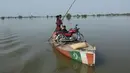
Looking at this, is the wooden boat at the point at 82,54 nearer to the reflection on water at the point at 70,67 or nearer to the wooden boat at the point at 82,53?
the wooden boat at the point at 82,53

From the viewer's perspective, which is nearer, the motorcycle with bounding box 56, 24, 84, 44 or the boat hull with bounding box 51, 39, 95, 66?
the boat hull with bounding box 51, 39, 95, 66

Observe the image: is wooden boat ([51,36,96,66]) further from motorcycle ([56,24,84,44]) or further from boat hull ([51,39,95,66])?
motorcycle ([56,24,84,44])

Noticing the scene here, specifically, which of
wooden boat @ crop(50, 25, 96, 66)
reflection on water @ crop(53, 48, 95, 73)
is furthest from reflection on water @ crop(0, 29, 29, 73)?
wooden boat @ crop(50, 25, 96, 66)

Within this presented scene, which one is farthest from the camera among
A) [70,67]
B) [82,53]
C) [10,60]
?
[10,60]

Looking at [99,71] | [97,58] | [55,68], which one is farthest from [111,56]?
[55,68]

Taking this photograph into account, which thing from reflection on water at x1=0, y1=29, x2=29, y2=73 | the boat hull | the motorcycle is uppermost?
the motorcycle

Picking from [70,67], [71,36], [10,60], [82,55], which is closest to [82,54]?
[82,55]

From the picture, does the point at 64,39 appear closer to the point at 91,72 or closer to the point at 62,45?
the point at 62,45

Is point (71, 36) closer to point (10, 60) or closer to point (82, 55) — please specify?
point (82, 55)

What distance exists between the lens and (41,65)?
44.1ft

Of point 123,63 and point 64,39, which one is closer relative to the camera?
point 123,63

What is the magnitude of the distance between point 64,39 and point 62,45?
66 cm

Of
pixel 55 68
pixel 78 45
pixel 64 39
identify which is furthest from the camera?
pixel 64 39

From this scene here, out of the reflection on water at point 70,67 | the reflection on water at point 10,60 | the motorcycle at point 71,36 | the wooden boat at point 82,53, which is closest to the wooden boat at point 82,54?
the wooden boat at point 82,53
